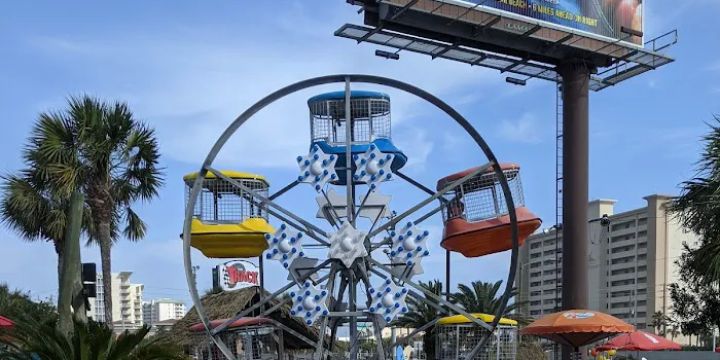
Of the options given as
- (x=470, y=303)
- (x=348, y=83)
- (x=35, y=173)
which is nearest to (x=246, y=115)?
(x=348, y=83)

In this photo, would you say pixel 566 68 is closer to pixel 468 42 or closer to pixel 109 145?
pixel 468 42

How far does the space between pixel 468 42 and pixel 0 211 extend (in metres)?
17.2

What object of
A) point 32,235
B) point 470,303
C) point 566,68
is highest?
point 566,68

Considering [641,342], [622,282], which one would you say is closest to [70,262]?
[641,342]

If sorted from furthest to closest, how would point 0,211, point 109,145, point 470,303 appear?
point 470,303, point 0,211, point 109,145

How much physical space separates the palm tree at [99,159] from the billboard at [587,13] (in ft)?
43.7

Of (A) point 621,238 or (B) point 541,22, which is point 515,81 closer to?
(B) point 541,22

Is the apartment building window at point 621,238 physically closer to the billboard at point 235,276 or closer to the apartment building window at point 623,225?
the apartment building window at point 623,225

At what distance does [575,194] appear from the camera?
32938 millimetres

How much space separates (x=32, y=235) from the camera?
27875 mm

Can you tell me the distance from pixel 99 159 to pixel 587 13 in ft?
65.6

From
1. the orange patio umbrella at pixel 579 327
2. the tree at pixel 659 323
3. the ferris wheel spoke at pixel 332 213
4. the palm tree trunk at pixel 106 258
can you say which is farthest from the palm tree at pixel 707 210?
the tree at pixel 659 323

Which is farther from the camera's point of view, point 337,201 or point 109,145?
point 109,145

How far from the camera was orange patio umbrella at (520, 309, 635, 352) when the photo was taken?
741 inches
